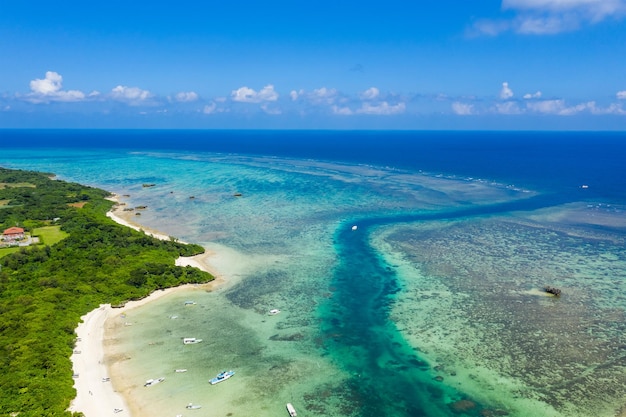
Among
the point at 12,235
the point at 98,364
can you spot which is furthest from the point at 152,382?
the point at 12,235

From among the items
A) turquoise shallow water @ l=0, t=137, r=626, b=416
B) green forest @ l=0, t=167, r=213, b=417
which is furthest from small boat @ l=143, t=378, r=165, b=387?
green forest @ l=0, t=167, r=213, b=417

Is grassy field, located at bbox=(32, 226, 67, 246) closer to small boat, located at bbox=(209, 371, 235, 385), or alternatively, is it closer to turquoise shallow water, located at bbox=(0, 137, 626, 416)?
turquoise shallow water, located at bbox=(0, 137, 626, 416)

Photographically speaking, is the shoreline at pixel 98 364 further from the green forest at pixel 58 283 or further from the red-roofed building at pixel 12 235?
the red-roofed building at pixel 12 235

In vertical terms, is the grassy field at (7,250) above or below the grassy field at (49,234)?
below

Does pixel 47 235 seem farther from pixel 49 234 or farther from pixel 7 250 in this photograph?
pixel 7 250

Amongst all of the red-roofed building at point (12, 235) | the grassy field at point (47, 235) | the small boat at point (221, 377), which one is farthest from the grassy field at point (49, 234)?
the small boat at point (221, 377)
